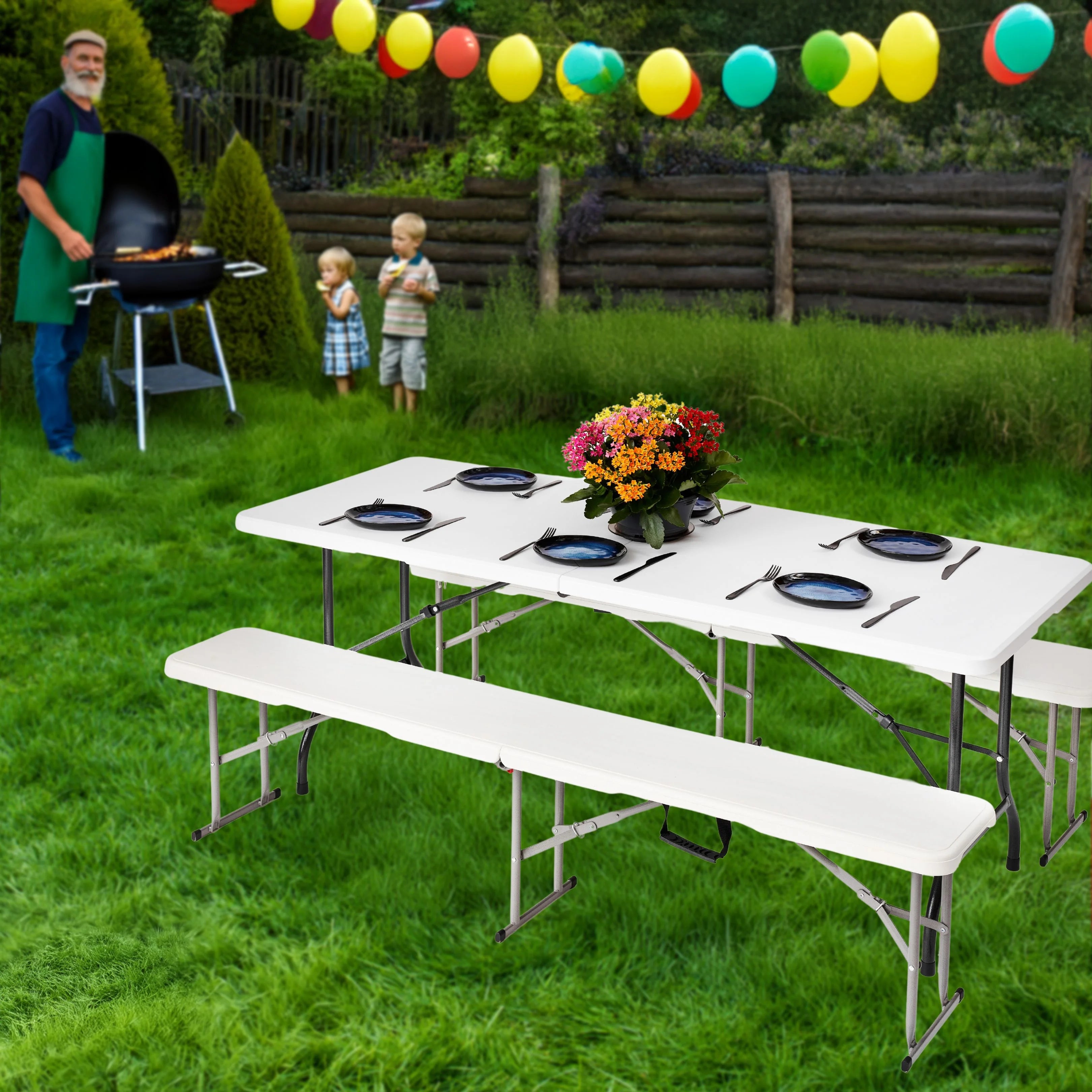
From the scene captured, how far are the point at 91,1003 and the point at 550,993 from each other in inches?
36.7

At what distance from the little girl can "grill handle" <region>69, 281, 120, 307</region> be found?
1.47 meters

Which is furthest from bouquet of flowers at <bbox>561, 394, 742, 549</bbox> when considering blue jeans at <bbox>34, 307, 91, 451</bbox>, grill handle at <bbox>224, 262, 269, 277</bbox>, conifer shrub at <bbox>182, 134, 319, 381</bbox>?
conifer shrub at <bbox>182, 134, 319, 381</bbox>

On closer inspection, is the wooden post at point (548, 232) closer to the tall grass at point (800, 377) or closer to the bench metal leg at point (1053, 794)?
the tall grass at point (800, 377)

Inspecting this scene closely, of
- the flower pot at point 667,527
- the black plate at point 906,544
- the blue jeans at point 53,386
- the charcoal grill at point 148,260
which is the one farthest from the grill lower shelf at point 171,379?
the black plate at point 906,544

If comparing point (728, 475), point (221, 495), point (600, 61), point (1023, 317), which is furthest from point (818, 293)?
point (728, 475)

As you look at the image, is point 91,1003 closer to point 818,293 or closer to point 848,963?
point 848,963

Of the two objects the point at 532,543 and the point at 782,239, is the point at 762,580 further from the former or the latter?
the point at 782,239

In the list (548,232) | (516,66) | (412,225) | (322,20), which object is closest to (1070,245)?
(548,232)

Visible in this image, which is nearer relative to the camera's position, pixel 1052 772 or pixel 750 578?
pixel 750 578

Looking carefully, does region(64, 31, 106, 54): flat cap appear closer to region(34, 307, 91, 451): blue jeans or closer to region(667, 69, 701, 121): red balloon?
region(34, 307, 91, 451): blue jeans

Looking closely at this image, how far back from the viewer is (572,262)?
11906mm

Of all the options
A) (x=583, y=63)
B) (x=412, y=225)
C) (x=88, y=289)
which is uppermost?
(x=583, y=63)

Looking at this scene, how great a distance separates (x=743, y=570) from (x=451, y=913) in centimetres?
101

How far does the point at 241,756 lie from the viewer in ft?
12.1
